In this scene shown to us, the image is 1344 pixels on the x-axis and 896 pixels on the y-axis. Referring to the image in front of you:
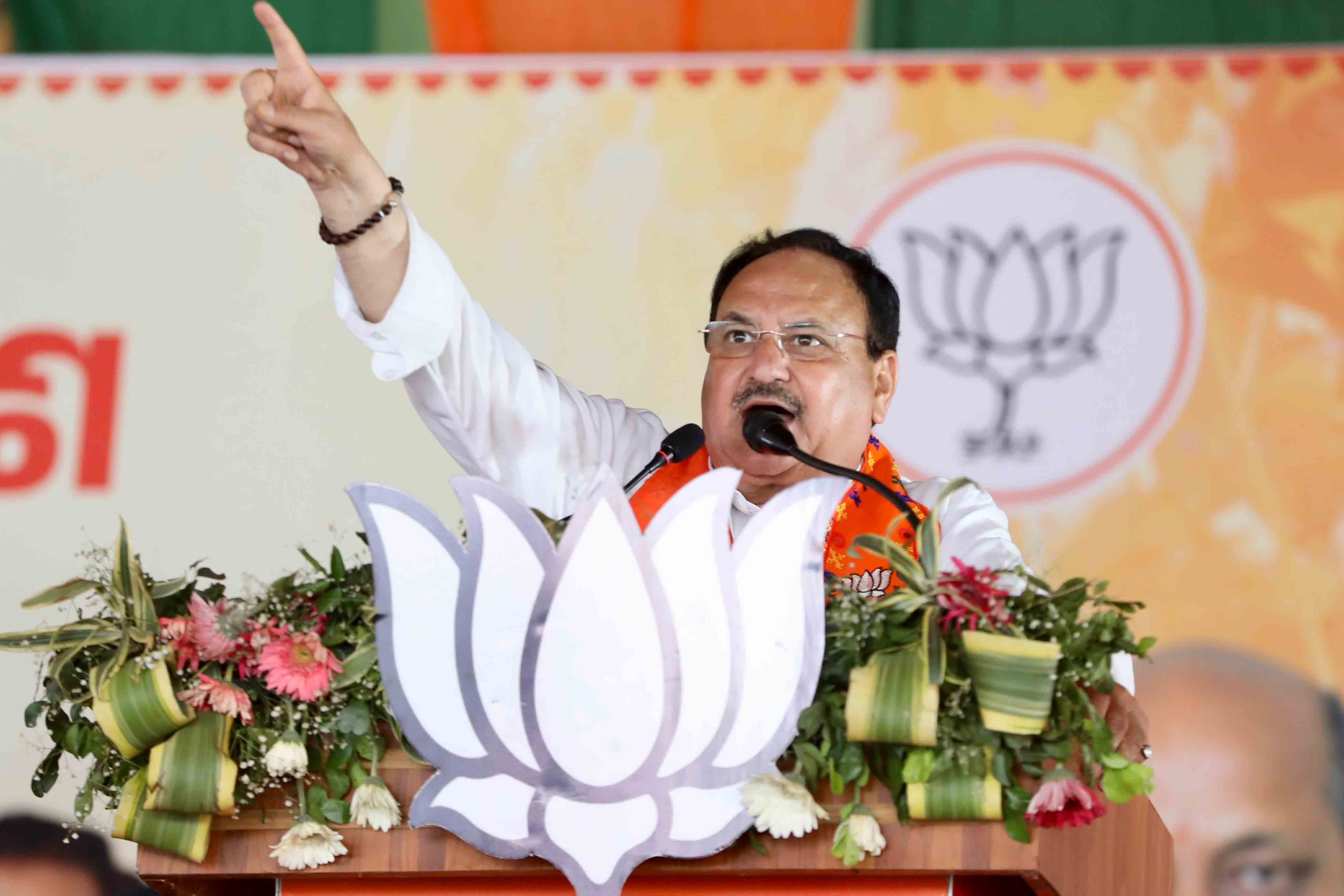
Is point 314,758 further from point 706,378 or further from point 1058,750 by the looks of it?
point 706,378

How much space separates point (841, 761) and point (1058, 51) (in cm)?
305

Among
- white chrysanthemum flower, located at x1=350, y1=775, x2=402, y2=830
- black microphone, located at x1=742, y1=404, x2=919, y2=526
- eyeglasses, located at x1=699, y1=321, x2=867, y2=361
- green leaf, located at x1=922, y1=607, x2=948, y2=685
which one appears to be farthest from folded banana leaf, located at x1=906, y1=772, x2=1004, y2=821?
eyeglasses, located at x1=699, y1=321, x2=867, y2=361

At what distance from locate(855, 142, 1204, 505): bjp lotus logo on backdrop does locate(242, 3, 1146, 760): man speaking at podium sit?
104cm

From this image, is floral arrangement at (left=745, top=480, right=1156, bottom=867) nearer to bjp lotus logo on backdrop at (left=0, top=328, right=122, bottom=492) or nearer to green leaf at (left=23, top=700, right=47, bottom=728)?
green leaf at (left=23, top=700, right=47, bottom=728)

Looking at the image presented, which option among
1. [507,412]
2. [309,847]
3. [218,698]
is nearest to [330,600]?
[218,698]

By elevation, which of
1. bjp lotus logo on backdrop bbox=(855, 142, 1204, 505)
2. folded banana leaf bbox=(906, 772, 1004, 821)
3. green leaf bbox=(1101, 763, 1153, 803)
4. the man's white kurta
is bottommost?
folded banana leaf bbox=(906, 772, 1004, 821)

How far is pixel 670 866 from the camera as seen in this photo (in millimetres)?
1733

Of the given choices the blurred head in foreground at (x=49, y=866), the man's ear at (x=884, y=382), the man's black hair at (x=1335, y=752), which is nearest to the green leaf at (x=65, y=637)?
the man's ear at (x=884, y=382)

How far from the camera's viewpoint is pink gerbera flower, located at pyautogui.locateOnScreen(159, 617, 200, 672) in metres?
1.74

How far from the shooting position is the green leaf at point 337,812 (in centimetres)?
171

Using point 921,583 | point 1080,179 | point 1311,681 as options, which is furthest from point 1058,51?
point 921,583

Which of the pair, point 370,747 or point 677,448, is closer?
point 370,747

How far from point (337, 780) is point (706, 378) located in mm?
1260

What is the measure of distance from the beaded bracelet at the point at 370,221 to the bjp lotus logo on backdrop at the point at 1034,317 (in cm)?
205
